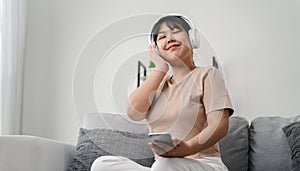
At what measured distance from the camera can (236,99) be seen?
259cm

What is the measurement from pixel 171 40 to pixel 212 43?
3.70 ft

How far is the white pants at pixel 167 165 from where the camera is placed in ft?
4.37

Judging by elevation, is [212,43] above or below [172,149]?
above

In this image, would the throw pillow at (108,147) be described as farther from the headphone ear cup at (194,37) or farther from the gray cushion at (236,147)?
the headphone ear cup at (194,37)

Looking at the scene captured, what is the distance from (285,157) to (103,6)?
141 cm

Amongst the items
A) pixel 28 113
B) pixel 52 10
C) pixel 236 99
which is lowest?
pixel 28 113

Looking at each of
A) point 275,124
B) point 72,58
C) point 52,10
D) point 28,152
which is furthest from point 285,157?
point 52,10

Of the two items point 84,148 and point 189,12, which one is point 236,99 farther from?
point 84,148

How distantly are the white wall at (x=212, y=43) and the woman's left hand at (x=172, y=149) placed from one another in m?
1.02

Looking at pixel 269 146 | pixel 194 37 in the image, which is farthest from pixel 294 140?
pixel 194 37

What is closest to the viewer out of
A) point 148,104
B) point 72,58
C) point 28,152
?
point 148,104

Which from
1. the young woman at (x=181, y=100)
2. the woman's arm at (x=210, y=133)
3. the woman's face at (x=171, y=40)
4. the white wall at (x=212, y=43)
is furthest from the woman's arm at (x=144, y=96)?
the white wall at (x=212, y=43)

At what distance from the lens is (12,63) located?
8.79 feet

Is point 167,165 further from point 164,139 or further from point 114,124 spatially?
point 114,124
